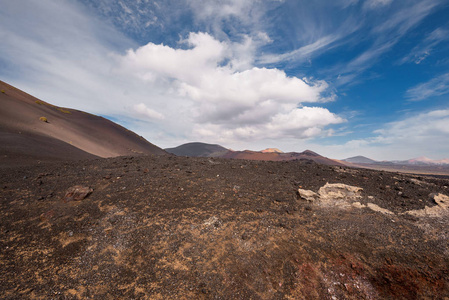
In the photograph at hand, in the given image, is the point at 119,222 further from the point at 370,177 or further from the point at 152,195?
the point at 370,177

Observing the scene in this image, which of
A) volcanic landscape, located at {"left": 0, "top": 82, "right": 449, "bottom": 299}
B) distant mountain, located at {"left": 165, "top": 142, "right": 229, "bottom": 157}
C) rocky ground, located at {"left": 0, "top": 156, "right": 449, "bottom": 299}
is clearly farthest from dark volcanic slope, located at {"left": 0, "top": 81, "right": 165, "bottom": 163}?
distant mountain, located at {"left": 165, "top": 142, "right": 229, "bottom": 157}

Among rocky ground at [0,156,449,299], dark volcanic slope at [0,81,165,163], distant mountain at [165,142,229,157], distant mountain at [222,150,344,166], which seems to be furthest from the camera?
distant mountain at [165,142,229,157]

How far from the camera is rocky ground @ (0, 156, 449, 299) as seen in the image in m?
5.10

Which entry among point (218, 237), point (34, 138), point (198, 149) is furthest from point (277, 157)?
point (198, 149)

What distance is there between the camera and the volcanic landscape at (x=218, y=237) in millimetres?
5109

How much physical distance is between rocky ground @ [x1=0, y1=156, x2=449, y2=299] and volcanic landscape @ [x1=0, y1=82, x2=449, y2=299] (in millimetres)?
34

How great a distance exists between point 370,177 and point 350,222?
5.46 meters

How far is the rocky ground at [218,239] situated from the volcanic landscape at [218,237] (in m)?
0.03

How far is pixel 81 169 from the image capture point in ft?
37.6

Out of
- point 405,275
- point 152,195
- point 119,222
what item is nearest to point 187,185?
point 152,195

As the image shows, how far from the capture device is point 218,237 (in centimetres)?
644

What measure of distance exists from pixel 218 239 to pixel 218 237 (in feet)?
0.28

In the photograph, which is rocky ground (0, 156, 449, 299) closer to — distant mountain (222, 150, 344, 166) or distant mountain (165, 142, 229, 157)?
distant mountain (222, 150, 344, 166)

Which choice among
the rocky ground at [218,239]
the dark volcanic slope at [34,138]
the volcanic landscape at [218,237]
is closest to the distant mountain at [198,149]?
the dark volcanic slope at [34,138]
